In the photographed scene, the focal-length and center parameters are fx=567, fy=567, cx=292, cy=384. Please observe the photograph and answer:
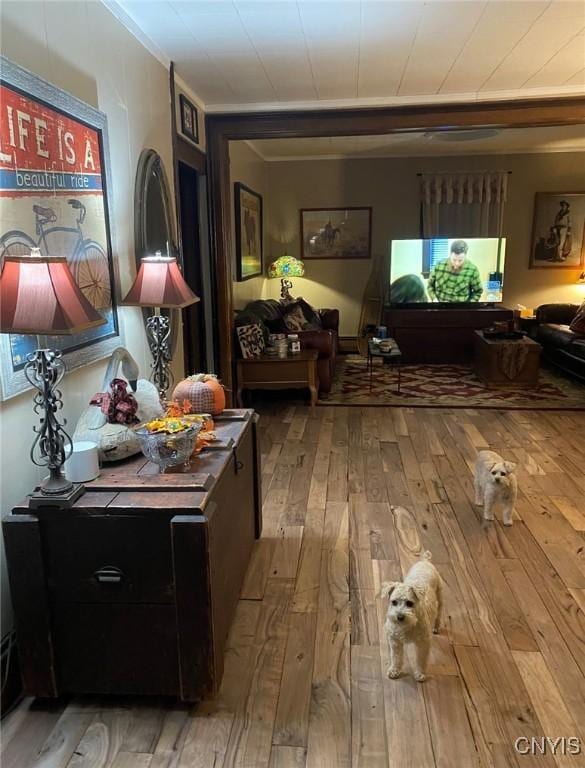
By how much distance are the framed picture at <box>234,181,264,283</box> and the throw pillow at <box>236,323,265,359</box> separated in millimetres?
892

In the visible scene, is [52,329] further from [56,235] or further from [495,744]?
[495,744]

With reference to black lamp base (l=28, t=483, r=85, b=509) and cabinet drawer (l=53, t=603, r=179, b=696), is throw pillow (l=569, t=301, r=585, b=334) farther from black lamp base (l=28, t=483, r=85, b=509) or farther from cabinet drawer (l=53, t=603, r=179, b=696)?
black lamp base (l=28, t=483, r=85, b=509)

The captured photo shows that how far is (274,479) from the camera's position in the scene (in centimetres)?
340

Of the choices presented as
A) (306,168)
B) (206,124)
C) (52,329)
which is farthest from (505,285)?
(52,329)

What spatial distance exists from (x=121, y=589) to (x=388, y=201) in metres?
6.61

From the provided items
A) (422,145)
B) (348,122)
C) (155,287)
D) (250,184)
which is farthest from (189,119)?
(422,145)

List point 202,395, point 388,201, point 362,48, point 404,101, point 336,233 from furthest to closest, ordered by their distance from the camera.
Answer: point 336,233 → point 388,201 → point 404,101 → point 362,48 → point 202,395

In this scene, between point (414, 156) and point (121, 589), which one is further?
point (414, 156)

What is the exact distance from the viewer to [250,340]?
4855 mm

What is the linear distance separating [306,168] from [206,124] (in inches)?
129

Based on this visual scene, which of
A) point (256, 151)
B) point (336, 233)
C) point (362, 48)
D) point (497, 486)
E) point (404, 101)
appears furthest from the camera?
point (336, 233)

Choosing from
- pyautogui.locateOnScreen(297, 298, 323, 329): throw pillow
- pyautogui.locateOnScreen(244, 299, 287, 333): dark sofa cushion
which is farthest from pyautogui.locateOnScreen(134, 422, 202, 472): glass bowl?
pyautogui.locateOnScreen(297, 298, 323, 329): throw pillow

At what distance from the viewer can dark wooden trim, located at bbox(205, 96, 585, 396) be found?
407cm

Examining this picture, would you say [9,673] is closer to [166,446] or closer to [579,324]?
[166,446]
